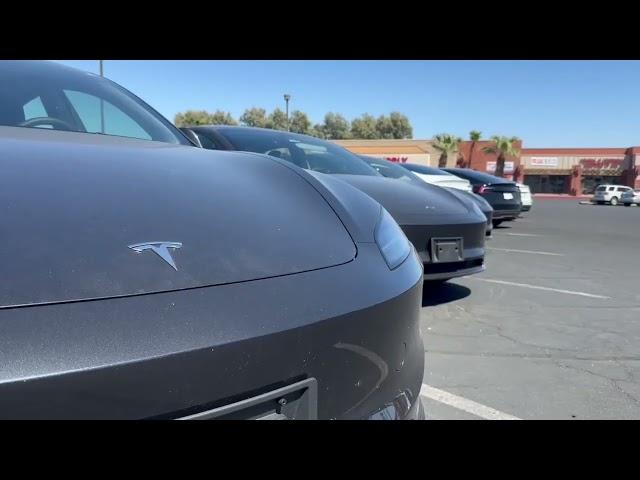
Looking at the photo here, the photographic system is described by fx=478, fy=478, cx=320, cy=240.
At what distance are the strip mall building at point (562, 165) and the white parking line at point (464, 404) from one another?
43.9 m

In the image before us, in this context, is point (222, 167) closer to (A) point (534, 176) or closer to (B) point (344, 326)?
(B) point (344, 326)

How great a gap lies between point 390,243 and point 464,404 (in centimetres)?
120

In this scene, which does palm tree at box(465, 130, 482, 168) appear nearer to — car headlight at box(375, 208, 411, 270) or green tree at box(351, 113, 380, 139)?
green tree at box(351, 113, 380, 139)

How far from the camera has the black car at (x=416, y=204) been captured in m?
3.38

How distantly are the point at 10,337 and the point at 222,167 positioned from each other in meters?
1.01

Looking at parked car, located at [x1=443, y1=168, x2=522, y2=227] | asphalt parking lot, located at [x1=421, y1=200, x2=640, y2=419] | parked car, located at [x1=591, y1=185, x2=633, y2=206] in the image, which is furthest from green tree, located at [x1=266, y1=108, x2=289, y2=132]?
asphalt parking lot, located at [x1=421, y1=200, x2=640, y2=419]

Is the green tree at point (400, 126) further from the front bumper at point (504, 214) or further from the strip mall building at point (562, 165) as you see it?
the front bumper at point (504, 214)

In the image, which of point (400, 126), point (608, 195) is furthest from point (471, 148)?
point (400, 126)

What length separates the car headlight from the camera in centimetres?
151

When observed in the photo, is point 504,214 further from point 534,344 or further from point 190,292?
point 190,292

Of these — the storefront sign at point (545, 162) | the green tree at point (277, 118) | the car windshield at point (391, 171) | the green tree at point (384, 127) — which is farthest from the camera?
the green tree at point (384, 127)

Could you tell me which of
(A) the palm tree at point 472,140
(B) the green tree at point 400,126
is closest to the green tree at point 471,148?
(A) the palm tree at point 472,140

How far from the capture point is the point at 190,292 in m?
1.03
